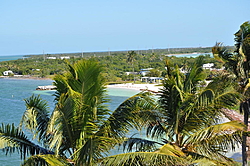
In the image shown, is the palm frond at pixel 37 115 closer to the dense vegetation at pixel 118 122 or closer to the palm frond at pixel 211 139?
the dense vegetation at pixel 118 122

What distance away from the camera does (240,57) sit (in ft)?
28.4

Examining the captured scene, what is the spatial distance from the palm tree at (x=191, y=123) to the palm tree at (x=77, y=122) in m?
0.55

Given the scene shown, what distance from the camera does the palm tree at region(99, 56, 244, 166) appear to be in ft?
20.5

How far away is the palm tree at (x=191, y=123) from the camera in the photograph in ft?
20.5

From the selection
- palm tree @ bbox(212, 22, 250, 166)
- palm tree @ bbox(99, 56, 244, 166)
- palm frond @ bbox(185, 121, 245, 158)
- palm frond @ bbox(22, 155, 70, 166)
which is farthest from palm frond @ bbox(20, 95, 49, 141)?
palm tree @ bbox(212, 22, 250, 166)

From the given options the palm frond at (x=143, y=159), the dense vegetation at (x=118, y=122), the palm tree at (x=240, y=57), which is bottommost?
the palm frond at (x=143, y=159)

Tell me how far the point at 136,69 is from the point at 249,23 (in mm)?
82809

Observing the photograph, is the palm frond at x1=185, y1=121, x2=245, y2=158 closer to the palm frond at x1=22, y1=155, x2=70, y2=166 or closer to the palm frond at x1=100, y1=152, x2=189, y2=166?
the palm frond at x1=100, y1=152, x2=189, y2=166

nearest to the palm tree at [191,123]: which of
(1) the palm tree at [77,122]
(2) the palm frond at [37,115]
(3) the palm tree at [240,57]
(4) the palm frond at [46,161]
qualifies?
(1) the palm tree at [77,122]

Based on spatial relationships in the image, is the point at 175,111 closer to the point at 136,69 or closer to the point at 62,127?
the point at 62,127

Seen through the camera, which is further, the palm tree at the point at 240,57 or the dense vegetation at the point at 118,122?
the palm tree at the point at 240,57

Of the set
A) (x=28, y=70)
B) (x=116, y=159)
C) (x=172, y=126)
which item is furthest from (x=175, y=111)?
(x=28, y=70)

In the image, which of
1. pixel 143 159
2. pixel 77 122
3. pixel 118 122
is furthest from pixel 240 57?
pixel 77 122

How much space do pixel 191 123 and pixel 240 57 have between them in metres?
2.77
